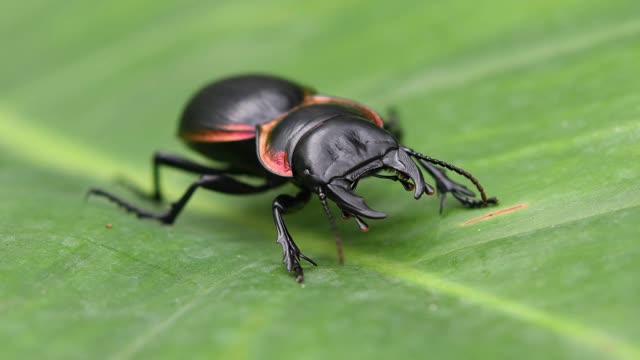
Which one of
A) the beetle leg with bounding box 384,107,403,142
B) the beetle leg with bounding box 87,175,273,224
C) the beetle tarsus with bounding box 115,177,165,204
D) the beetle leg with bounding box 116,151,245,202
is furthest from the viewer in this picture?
the beetle tarsus with bounding box 115,177,165,204

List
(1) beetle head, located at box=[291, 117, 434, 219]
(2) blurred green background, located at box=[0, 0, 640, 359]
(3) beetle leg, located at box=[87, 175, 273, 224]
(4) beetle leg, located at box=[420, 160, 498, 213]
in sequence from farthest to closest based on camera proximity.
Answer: (3) beetle leg, located at box=[87, 175, 273, 224] → (4) beetle leg, located at box=[420, 160, 498, 213] → (1) beetle head, located at box=[291, 117, 434, 219] → (2) blurred green background, located at box=[0, 0, 640, 359]

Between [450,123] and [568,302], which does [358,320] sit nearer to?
[568,302]

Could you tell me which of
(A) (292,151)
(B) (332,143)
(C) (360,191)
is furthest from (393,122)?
(B) (332,143)

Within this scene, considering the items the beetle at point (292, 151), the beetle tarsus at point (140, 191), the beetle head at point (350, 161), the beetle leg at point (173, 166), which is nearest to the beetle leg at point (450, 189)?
the beetle at point (292, 151)

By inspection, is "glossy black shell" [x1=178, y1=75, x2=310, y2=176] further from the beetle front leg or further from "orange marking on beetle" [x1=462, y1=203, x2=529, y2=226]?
"orange marking on beetle" [x1=462, y1=203, x2=529, y2=226]

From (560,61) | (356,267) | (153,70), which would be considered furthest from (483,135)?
(153,70)

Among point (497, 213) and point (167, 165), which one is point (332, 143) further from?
point (167, 165)

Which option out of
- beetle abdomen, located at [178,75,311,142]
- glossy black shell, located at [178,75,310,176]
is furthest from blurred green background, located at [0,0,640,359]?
beetle abdomen, located at [178,75,311,142]
